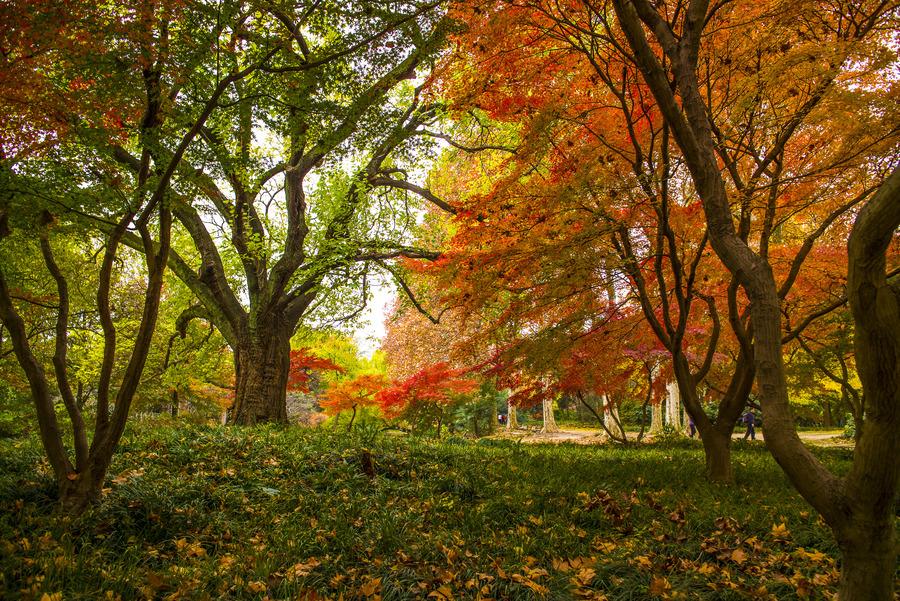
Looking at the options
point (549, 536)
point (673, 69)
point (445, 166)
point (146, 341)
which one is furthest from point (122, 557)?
point (445, 166)

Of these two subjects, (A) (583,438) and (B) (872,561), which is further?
(A) (583,438)

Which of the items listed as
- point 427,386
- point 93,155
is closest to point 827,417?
point 427,386

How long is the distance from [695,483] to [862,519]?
3.51m

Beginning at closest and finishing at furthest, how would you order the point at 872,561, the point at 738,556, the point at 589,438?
the point at 872,561, the point at 738,556, the point at 589,438

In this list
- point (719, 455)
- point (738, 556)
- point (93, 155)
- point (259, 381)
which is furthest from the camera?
point (259, 381)

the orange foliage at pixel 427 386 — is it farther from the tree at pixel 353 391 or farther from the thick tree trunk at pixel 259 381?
the thick tree trunk at pixel 259 381

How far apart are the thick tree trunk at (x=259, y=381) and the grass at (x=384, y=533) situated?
3.10m

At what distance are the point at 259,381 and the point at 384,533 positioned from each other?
6116 mm

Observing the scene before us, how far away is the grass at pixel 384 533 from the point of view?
8.99 feet

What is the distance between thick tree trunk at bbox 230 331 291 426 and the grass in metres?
3.10

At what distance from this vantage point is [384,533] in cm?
358

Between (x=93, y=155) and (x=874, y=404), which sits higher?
(x=93, y=155)

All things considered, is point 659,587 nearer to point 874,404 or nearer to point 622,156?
point 874,404

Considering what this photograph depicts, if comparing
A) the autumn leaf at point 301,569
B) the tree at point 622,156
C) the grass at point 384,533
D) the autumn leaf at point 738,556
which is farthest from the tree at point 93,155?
the autumn leaf at point 738,556
